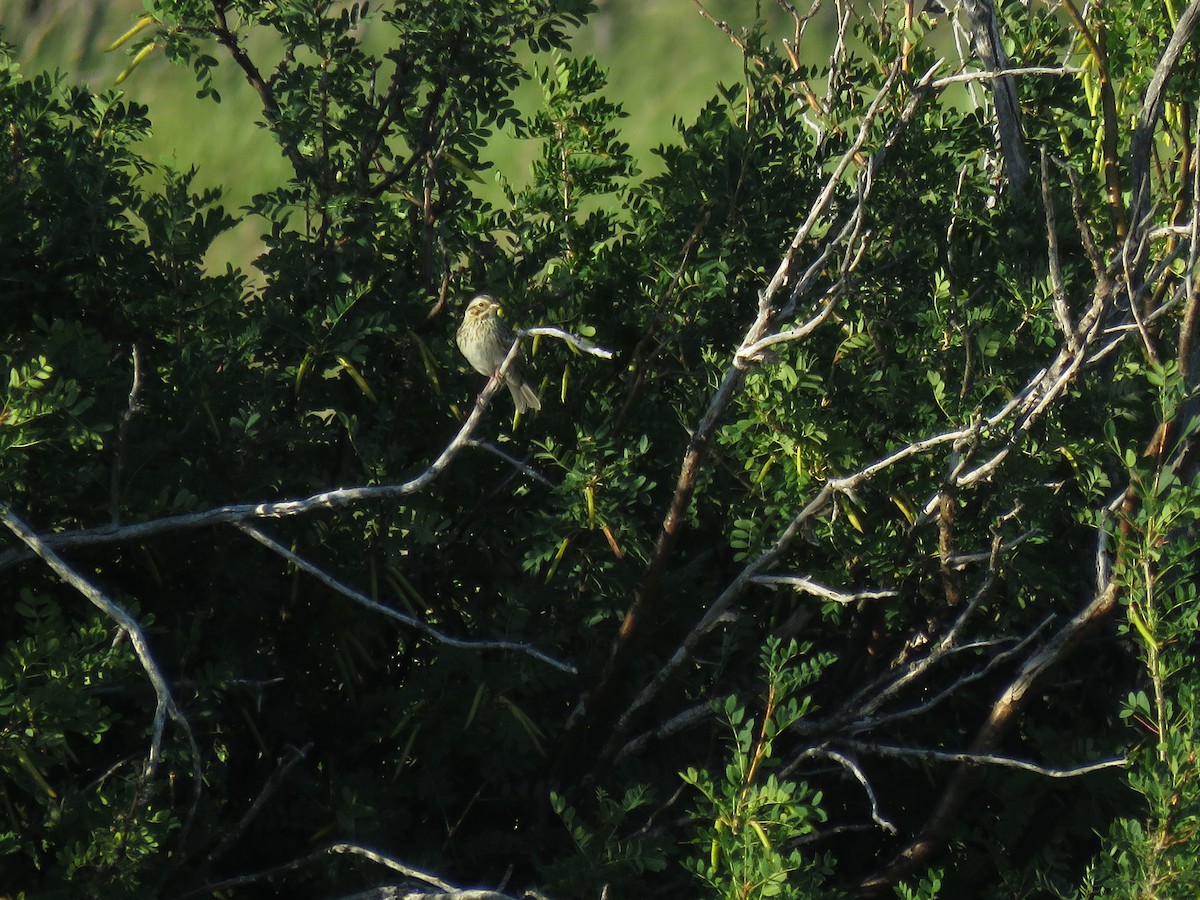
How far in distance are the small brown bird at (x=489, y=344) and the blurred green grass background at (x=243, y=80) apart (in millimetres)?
4626

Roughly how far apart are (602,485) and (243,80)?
297 inches

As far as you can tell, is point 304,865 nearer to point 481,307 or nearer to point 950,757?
point 950,757

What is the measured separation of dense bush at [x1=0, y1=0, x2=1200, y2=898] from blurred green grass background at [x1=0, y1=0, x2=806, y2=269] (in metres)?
4.66

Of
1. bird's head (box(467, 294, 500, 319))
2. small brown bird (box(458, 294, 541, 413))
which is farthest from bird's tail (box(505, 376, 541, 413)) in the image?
bird's head (box(467, 294, 500, 319))

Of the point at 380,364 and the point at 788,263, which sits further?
the point at 380,364

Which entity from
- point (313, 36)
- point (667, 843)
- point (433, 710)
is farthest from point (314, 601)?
point (313, 36)

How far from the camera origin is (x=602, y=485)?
12.0 feet

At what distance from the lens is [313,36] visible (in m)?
3.97

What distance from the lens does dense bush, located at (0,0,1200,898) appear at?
129 inches

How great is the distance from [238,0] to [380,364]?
102cm

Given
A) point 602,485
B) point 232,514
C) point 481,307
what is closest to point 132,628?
point 232,514

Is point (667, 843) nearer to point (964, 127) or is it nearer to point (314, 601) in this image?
point (314, 601)

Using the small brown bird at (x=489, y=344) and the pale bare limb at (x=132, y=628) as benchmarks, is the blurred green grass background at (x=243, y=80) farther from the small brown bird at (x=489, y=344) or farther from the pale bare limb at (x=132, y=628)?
the pale bare limb at (x=132, y=628)

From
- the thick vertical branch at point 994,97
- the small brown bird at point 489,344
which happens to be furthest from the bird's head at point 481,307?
the thick vertical branch at point 994,97
